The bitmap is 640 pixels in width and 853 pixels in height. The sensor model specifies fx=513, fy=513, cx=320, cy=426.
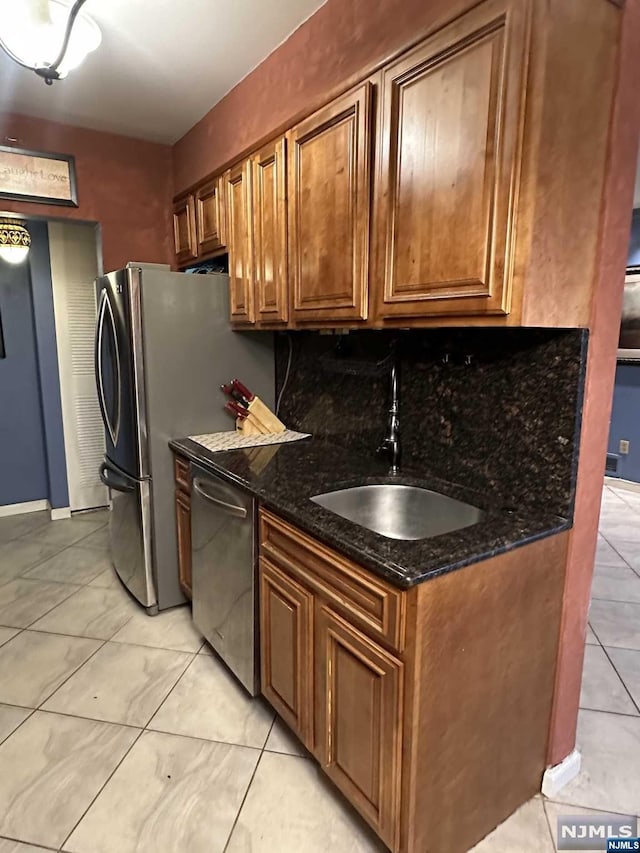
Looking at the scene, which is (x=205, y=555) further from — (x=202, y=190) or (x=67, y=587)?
(x=202, y=190)

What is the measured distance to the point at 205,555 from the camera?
213cm

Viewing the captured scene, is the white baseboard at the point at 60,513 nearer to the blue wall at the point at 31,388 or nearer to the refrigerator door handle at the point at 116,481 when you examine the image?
the blue wall at the point at 31,388

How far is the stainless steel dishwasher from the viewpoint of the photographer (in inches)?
71.4

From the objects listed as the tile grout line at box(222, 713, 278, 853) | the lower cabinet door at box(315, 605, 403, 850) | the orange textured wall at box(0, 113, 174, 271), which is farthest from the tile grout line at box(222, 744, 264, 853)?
the orange textured wall at box(0, 113, 174, 271)

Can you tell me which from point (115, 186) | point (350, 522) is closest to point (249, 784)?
point (350, 522)

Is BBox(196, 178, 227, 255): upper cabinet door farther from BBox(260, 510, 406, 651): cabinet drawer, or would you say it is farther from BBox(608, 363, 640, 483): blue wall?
BBox(608, 363, 640, 483): blue wall

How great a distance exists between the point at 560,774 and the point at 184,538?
177cm

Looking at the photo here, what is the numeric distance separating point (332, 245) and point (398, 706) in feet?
4.58

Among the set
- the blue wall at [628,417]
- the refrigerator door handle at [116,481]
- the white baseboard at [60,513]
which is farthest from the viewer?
the blue wall at [628,417]

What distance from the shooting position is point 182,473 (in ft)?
7.99

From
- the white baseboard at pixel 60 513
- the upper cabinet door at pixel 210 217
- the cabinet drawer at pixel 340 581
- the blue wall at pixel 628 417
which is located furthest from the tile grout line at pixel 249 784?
the blue wall at pixel 628 417

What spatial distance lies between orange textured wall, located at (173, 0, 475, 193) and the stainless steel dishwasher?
1458mm

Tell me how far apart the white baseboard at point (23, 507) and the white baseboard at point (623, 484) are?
4886mm

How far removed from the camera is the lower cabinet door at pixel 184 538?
8.04 feet
